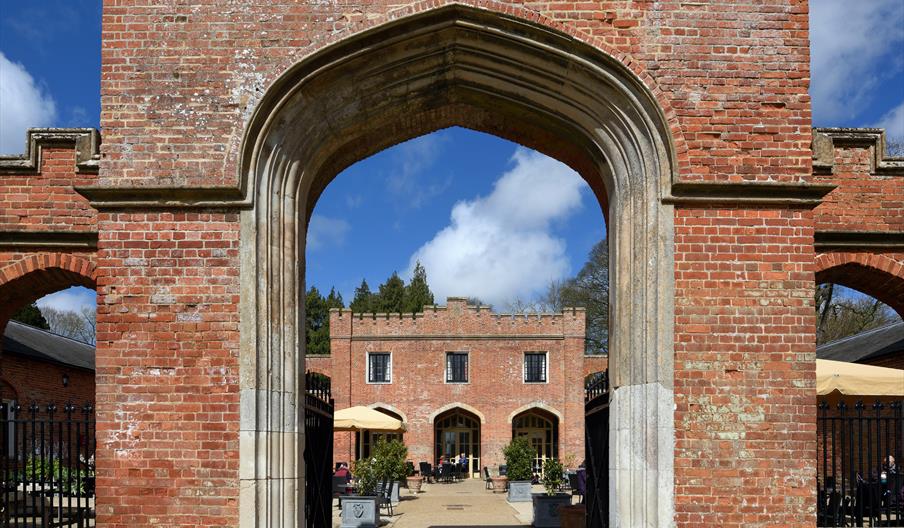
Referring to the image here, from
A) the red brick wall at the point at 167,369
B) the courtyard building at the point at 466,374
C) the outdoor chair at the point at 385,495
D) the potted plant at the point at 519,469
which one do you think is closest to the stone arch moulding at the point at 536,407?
the courtyard building at the point at 466,374

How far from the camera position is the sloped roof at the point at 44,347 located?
2216 cm

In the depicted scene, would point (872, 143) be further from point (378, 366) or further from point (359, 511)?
point (378, 366)

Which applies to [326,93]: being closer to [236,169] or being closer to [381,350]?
[236,169]

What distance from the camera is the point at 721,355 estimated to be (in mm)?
7055

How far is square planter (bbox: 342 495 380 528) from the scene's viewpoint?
55.6 ft

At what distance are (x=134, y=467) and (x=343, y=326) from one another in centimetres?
3226

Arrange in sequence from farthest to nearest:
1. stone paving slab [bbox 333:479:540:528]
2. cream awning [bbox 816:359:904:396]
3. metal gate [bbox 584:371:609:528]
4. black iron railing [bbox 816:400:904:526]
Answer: stone paving slab [bbox 333:479:540:528] → cream awning [bbox 816:359:904:396] → black iron railing [bbox 816:400:904:526] → metal gate [bbox 584:371:609:528]

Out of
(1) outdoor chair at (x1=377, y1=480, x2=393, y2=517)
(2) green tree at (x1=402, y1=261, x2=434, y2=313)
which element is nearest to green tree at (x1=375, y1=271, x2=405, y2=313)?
(2) green tree at (x1=402, y1=261, x2=434, y2=313)

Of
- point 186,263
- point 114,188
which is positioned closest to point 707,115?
point 186,263

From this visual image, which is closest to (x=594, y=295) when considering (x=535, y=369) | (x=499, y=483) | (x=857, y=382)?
(x=535, y=369)

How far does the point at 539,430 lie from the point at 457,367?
4695mm

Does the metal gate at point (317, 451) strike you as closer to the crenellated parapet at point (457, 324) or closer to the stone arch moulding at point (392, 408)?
the stone arch moulding at point (392, 408)

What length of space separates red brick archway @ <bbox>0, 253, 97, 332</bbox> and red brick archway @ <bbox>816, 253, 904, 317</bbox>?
7.33 metres

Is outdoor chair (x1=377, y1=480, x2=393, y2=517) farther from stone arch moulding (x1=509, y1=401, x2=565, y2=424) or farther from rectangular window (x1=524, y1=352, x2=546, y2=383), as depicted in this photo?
rectangular window (x1=524, y1=352, x2=546, y2=383)
